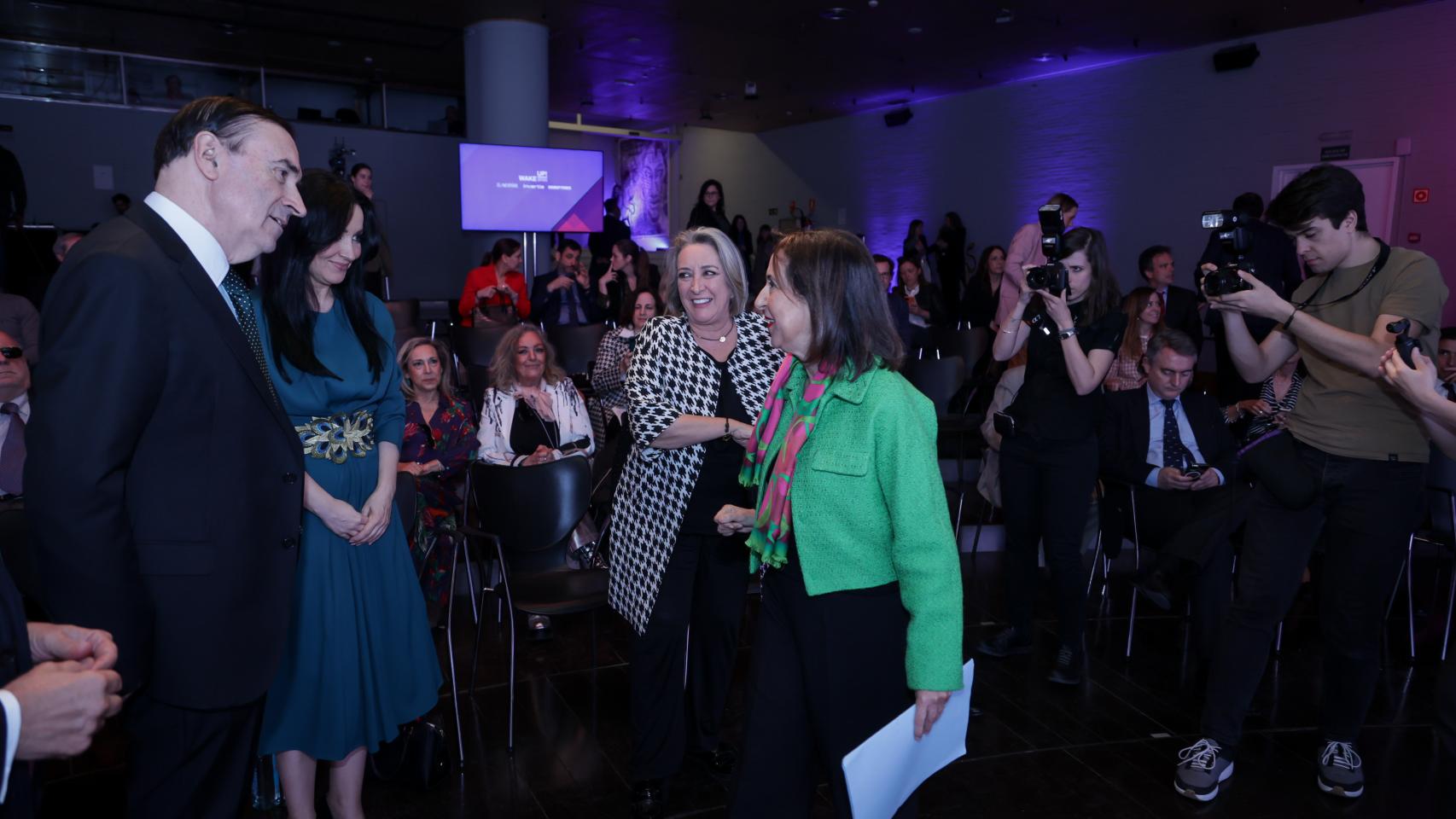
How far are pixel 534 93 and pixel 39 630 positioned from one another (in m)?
8.65

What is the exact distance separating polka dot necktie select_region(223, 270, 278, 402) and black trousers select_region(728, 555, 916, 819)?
3.49 feet

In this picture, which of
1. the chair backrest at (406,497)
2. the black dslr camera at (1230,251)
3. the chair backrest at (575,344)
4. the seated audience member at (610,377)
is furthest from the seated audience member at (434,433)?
the black dslr camera at (1230,251)

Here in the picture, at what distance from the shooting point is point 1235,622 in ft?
9.18

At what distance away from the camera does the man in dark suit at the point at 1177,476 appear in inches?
145

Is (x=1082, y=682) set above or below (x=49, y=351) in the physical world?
below

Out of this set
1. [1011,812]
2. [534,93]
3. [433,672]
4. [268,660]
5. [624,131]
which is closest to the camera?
[268,660]

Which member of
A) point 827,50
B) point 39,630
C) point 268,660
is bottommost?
point 268,660

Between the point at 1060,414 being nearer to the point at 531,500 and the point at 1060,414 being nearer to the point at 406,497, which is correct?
the point at 531,500

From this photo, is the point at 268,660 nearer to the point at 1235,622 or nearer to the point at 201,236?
the point at 201,236

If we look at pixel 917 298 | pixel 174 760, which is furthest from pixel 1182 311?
pixel 174 760

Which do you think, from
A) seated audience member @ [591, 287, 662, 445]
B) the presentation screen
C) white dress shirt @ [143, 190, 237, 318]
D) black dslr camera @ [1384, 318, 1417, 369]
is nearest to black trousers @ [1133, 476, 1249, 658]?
black dslr camera @ [1384, 318, 1417, 369]

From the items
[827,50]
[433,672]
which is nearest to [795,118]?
[827,50]

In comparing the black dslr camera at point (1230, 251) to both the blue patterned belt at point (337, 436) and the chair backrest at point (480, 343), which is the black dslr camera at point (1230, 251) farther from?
the chair backrest at point (480, 343)

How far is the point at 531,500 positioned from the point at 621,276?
4.52 m
